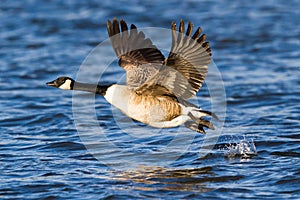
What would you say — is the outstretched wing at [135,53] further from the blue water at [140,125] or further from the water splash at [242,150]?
the water splash at [242,150]

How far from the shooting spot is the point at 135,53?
7996mm

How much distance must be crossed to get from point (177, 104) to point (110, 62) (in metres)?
5.82

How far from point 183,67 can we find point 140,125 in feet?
8.76

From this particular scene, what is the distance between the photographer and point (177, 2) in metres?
17.4

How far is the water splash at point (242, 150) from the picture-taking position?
8.03m

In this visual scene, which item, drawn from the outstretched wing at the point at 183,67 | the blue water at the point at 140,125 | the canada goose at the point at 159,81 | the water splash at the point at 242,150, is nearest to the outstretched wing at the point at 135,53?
the canada goose at the point at 159,81

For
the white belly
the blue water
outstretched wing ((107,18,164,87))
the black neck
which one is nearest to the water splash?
the blue water

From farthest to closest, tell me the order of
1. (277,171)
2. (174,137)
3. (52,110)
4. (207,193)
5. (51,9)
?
(51,9) → (52,110) → (174,137) → (277,171) → (207,193)

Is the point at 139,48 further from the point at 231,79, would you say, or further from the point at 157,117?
the point at 231,79

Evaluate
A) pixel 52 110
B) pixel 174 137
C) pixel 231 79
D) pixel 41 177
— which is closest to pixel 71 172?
pixel 41 177

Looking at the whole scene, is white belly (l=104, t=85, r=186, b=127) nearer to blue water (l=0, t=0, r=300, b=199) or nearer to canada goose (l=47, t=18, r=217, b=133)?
canada goose (l=47, t=18, r=217, b=133)

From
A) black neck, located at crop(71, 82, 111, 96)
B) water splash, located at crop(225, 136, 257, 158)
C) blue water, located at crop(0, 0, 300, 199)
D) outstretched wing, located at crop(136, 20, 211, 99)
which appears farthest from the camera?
water splash, located at crop(225, 136, 257, 158)

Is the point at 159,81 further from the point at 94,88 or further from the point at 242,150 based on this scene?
the point at 242,150

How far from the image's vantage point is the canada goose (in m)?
6.84
